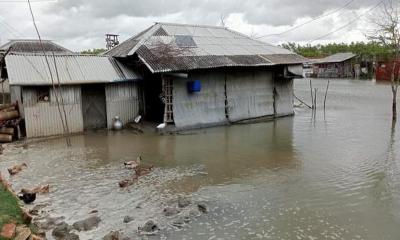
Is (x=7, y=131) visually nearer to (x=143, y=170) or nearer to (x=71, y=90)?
(x=71, y=90)

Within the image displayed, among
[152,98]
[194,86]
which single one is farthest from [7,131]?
[194,86]

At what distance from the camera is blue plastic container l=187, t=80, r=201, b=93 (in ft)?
61.7

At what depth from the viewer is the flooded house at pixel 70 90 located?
651 inches

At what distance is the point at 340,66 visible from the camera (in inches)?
2254

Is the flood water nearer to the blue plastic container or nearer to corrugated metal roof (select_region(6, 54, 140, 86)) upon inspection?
the blue plastic container

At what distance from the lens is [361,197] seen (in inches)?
391

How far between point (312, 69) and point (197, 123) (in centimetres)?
4998

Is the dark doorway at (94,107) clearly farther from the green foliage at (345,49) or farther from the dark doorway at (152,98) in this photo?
the green foliage at (345,49)

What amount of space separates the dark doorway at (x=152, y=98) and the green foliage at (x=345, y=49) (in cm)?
3764

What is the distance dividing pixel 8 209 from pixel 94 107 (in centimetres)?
1104

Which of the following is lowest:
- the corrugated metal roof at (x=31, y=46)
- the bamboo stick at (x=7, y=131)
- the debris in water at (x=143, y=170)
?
the debris in water at (x=143, y=170)

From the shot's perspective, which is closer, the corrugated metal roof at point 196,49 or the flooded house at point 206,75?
the corrugated metal roof at point 196,49

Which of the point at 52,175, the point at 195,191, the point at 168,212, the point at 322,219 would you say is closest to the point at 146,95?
the point at 52,175

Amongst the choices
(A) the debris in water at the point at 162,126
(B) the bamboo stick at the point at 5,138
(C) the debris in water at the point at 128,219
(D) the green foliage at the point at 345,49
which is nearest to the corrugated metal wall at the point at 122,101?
(A) the debris in water at the point at 162,126
